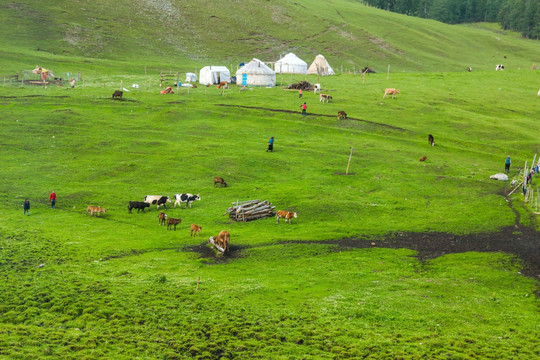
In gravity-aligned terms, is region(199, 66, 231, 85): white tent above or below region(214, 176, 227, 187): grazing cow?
above

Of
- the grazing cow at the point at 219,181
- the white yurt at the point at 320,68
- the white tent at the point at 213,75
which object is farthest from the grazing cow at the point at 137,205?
the white yurt at the point at 320,68

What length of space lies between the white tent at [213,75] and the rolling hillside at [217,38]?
69.0 ft

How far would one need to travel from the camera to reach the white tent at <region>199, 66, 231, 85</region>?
105m

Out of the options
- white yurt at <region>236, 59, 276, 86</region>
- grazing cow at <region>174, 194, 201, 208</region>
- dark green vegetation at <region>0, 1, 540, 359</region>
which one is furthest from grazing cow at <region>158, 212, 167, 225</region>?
white yurt at <region>236, 59, 276, 86</region>

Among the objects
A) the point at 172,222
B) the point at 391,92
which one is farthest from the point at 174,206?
the point at 391,92

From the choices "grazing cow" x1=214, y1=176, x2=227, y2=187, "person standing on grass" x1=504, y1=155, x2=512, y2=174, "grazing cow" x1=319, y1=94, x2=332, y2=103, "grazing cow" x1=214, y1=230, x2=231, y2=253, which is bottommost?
"grazing cow" x1=214, y1=230, x2=231, y2=253

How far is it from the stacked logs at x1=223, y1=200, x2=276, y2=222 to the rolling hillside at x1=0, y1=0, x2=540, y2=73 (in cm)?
7844

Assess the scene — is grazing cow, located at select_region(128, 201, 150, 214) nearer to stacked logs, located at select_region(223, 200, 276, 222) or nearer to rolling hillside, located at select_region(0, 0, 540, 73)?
stacked logs, located at select_region(223, 200, 276, 222)

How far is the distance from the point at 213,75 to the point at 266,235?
6771 centimetres

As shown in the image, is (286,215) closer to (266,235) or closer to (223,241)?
(266,235)

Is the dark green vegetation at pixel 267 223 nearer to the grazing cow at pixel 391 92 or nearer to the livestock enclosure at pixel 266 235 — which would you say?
the livestock enclosure at pixel 266 235

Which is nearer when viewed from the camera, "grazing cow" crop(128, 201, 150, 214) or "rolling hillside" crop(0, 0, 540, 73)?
"grazing cow" crop(128, 201, 150, 214)

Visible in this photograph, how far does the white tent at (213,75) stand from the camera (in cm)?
10469

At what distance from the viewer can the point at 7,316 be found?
2739cm
